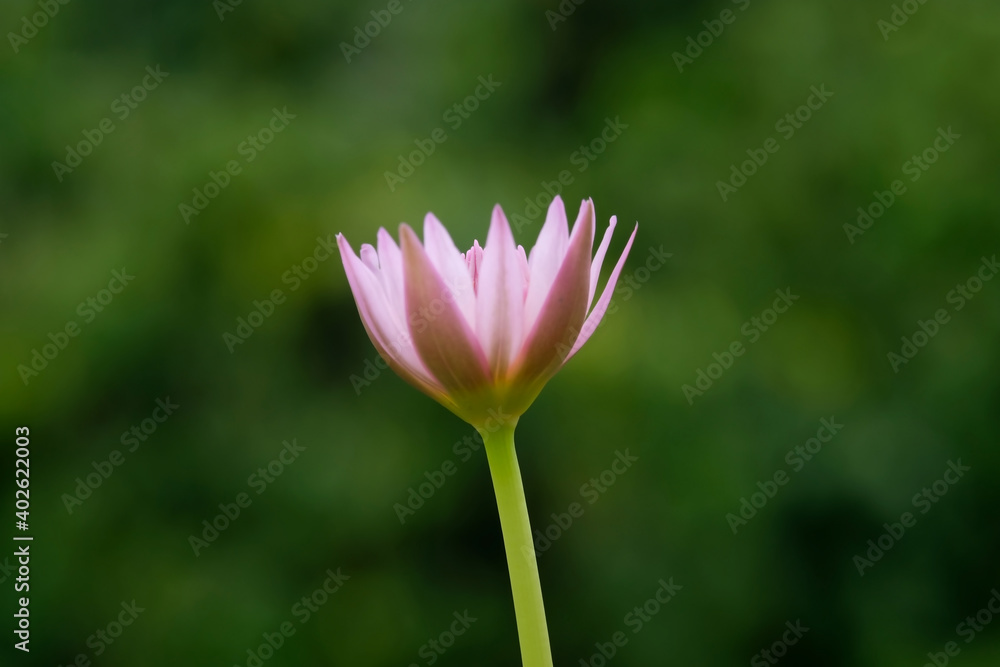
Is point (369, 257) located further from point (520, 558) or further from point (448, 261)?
Answer: point (520, 558)

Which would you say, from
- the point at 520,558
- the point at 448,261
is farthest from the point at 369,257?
the point at 520,558

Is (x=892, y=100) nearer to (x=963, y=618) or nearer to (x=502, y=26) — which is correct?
(x=502, y=26)

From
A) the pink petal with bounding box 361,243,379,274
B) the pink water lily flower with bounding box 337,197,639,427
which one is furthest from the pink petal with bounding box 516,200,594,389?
the pink petal with bounding box 361,243,379,274

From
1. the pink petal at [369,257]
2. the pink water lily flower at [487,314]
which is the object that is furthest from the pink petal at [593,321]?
the pink petal at [369,257]

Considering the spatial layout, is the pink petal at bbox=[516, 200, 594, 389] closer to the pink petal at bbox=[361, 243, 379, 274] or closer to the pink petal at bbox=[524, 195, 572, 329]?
the pink petal at bbox=[524, 195, 572, 329]

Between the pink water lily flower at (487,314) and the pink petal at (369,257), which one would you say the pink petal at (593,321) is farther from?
the pink petal at (369,257)
